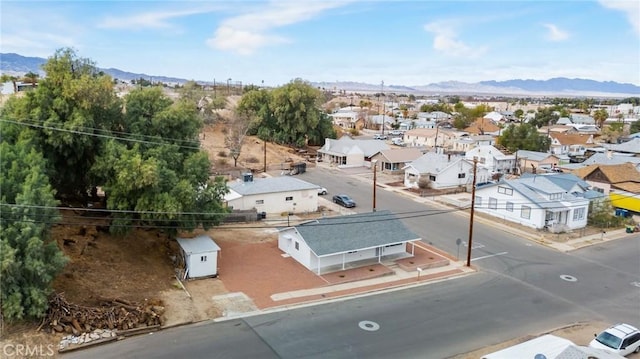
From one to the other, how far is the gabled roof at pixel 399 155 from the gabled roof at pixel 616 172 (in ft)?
66.2

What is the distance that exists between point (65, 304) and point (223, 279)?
7.82 m

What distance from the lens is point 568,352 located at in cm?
1602

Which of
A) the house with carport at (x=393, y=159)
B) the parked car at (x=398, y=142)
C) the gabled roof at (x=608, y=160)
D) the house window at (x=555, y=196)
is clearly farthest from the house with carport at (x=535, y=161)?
the house window at (x=555, y=196)

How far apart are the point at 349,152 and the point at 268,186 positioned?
27.5m

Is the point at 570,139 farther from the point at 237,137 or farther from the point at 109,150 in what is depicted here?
the point at 109,150

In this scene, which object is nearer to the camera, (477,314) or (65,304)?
(65,304)

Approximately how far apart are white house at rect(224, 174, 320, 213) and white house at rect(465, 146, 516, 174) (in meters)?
28.9

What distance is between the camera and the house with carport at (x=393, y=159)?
2421 inches

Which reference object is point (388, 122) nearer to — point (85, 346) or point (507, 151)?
point (507, 151)

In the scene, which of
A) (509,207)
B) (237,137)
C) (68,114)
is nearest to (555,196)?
(509,207)

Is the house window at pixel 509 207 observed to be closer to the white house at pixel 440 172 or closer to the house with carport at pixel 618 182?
the house with carport at pixel 618 182

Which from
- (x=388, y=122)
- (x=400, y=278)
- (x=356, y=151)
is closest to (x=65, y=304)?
(x=400, y=278)

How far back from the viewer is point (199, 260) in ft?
81.7

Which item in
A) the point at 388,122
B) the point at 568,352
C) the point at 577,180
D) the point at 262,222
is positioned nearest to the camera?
the point at 568,352
